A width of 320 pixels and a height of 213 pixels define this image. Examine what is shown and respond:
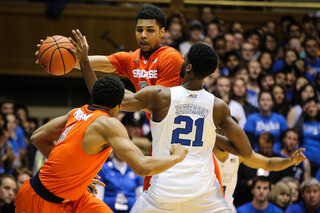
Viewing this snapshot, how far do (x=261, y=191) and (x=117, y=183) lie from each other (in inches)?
82.6

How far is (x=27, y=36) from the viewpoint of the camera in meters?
11.9

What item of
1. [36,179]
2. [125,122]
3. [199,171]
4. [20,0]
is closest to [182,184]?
[199,171]

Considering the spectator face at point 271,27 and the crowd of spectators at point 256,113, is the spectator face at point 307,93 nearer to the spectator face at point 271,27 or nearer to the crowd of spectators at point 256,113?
the crowd of spectators at point 256,113

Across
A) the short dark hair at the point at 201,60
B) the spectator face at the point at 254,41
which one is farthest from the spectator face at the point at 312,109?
the short dark hair at the point at 201,60

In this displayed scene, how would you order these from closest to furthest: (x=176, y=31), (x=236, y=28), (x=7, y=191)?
(x=7, y=191)
(x=176, y=31)
(x=236, y=28)

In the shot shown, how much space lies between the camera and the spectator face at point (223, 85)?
8961mm

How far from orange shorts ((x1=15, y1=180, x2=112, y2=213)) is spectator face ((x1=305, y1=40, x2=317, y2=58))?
298 inches

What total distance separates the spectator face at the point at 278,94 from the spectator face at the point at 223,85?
97 cm

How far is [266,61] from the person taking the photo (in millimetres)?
10453

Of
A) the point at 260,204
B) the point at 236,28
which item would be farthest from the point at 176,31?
the point at 260,204

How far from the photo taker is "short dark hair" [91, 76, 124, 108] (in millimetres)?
4531

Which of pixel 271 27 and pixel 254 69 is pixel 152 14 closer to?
pixel 254 69

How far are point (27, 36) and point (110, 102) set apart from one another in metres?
7.95

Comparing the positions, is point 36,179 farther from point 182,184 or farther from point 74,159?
point 182,184
